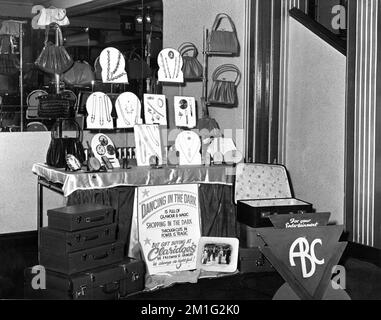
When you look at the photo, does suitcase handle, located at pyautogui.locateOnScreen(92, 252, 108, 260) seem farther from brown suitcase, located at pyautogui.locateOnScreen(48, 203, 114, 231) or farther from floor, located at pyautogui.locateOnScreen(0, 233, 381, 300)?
floor, located at pyautogui.locateOnScreen(0, 233, 381, 300)

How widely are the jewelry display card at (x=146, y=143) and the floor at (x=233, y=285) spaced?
3.38 feet

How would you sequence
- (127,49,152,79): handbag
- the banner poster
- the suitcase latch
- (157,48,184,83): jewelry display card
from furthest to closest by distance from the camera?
(127,49,152,79): handbag, (157,48,184,83): jewelry display card, the banner poster, the suitcase latch

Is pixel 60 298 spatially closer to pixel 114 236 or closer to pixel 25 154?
pixel 114 236

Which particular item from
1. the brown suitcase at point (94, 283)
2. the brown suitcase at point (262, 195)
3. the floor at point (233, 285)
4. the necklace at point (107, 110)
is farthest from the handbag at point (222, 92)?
the brown suitcase at point (94, 283)

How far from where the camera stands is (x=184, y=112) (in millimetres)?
5305

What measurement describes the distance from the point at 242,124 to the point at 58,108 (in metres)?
1.65

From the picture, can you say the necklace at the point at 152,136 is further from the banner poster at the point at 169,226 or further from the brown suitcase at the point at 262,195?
the brown suitcase at the point at 262,195

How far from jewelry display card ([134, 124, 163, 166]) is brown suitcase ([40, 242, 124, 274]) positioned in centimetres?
93

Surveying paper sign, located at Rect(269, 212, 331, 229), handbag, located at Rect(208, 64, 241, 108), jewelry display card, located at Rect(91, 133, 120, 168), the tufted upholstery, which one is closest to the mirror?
jewelry display card, located at Rect(91, 133, 120, 168)

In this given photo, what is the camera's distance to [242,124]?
18.8 ft

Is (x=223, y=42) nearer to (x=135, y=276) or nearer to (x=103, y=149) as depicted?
(x=103, y=149)

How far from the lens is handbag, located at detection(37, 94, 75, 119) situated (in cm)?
503

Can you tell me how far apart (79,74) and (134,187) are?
1263mm
